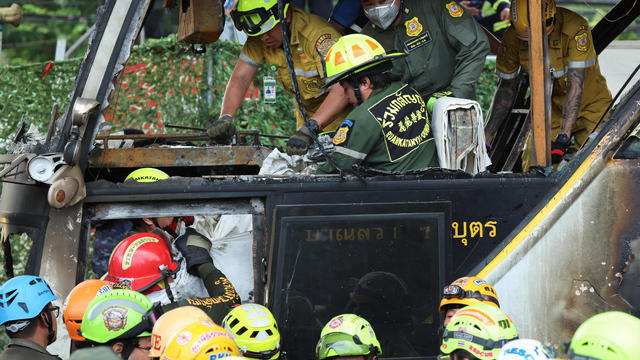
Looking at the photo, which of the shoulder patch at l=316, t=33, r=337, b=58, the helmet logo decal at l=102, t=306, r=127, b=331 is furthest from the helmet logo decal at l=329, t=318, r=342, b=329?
the shoulder patch at l=316, t=33, r=337, b=58

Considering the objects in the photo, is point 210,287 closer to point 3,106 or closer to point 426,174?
point 426,174

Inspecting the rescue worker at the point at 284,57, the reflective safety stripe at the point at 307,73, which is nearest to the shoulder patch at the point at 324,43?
the rescue worker at the point at 284,57

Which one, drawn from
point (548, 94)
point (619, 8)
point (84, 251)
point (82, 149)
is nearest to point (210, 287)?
point (84, 251)

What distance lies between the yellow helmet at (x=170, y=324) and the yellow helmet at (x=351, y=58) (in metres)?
1.65

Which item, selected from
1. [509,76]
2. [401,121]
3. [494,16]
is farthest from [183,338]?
[494,16]

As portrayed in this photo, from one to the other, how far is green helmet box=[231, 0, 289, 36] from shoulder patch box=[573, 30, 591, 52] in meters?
2.06

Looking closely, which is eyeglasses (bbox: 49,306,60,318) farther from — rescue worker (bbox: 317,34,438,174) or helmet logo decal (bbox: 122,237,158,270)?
rescue worker (bbox: 317,34,438,174)

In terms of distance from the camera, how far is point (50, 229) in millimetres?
4281

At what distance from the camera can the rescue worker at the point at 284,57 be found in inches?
237

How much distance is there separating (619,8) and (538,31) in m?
2.54

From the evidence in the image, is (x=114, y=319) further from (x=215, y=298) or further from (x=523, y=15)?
(x=523, y=15)

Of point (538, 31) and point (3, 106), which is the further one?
point (3, 106)

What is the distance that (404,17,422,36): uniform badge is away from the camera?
19.6ft

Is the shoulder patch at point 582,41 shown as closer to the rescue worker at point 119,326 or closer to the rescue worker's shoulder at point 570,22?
the rescue worker's shoulder at point 570,22
